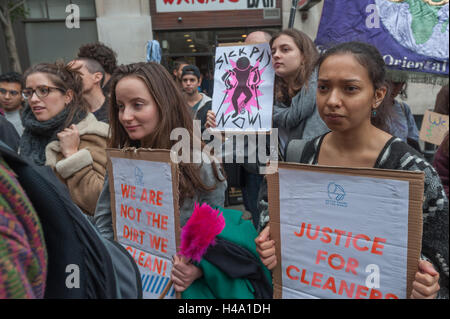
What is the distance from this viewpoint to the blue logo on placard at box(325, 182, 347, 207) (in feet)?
3.59

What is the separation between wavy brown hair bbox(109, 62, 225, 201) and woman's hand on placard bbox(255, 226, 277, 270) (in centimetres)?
42

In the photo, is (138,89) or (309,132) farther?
(309,132)

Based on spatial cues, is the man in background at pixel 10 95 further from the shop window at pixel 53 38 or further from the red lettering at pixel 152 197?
the shop window at pixel 53 38

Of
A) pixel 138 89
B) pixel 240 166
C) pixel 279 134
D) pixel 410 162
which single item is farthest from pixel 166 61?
pixel 410 162

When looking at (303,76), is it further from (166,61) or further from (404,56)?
(166,61)

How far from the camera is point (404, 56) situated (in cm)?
244

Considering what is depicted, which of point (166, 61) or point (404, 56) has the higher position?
point (166, 61)

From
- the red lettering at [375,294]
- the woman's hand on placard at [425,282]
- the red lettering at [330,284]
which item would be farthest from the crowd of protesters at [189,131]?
the red lettering at [330,284]

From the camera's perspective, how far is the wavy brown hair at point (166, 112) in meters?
1.52

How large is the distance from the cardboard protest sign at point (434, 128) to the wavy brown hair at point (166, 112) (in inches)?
86.8

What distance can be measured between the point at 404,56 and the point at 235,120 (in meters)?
1.36

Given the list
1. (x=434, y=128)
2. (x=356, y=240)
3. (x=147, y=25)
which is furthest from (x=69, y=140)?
(x=147, y=25)
